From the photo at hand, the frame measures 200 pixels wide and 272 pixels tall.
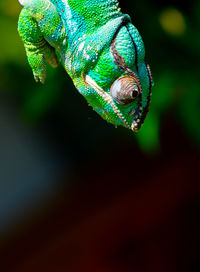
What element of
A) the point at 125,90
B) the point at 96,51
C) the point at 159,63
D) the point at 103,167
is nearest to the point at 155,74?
the point at 159,63

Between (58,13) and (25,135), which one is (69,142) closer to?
(25,135)

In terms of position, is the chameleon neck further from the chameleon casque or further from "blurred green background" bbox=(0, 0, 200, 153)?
"blurred green background" bbox=(0, 0, 200, 153)

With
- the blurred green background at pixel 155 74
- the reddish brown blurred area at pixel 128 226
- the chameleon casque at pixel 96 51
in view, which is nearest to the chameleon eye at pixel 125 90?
the chameleon casque at pixel 96 51

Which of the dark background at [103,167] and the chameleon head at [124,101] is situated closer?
the chameleon head at [124,101]

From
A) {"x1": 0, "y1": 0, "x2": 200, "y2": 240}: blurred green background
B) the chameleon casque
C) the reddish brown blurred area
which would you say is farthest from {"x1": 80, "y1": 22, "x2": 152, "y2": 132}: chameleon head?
the reddish brown blurred area

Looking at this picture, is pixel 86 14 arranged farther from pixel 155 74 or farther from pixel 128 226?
pixel 128 226

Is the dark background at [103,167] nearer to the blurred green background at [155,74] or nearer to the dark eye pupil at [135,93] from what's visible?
the blurred green background at [155,74]

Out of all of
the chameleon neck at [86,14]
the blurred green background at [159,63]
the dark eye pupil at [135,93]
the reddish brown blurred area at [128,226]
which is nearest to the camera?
the dark eye pupil at [135,93]
